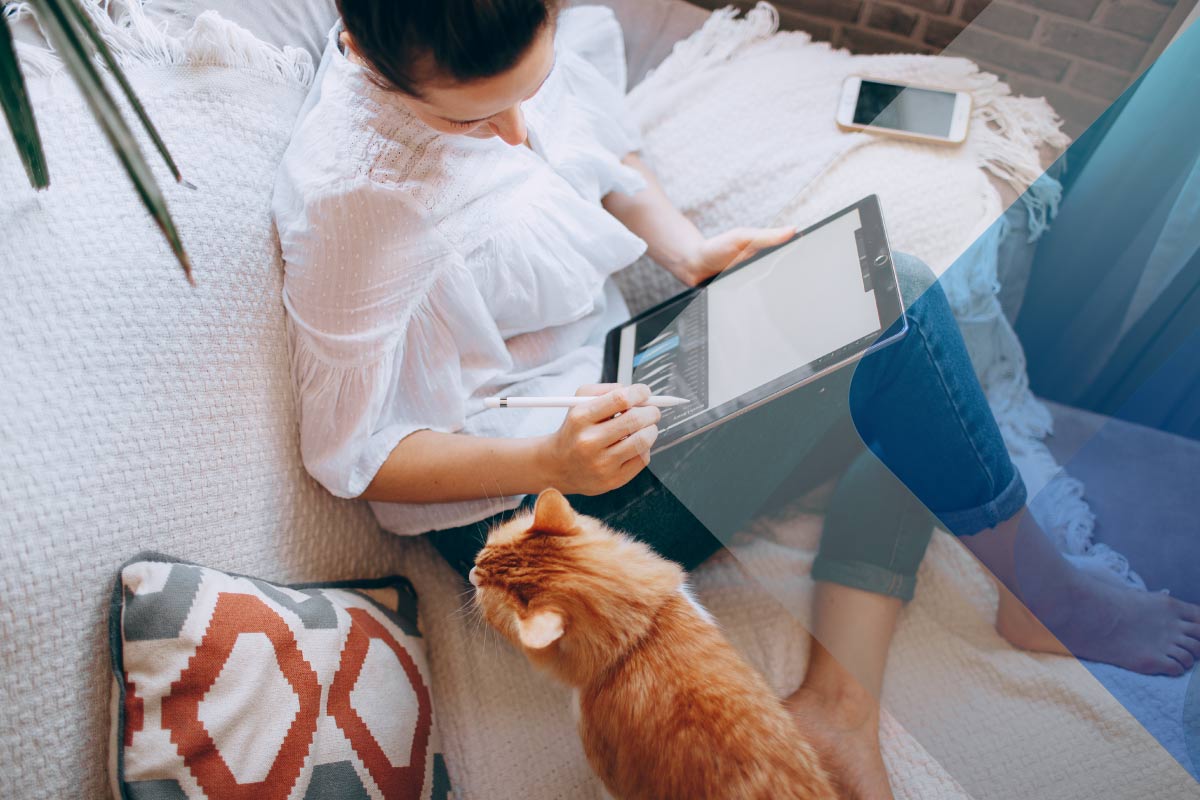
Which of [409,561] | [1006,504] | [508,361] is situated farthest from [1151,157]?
[409,561]

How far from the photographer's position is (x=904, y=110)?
1163 millimetres

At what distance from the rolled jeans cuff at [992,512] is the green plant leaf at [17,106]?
34.9 inches

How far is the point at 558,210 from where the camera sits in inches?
36.6

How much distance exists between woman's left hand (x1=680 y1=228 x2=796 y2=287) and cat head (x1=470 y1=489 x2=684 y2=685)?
44cm

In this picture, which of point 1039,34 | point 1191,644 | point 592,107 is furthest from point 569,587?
point 1039,34

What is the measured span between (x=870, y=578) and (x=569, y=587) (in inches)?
14.6

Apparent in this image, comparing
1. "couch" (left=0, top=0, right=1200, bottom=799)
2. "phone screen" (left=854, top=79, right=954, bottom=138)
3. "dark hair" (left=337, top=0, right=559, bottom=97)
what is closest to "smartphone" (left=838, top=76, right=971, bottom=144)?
"phone screen" (left=854, top=79, right=954, bottom=138)

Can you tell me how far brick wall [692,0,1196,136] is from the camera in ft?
3.17

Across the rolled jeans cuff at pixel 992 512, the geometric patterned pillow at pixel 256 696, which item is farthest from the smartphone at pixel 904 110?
the geometric patterned pillow at pixel 256 696

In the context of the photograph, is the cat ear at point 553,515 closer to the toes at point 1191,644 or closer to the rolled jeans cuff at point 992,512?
the rolled jeans cuff at point 992,512

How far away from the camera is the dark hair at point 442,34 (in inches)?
21.3

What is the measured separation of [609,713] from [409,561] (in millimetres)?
400

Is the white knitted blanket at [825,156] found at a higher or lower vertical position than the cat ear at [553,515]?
higher

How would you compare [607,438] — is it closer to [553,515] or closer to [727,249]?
[553,515]
